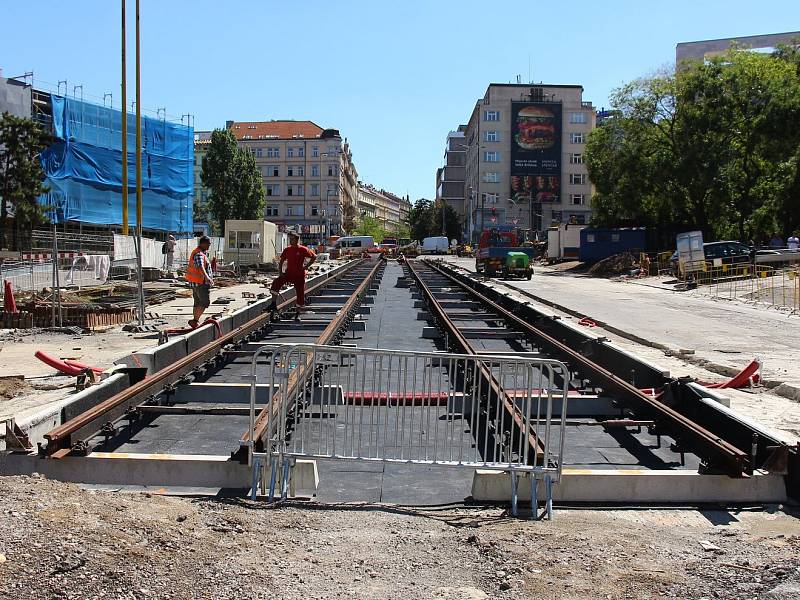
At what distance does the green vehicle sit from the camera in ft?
128

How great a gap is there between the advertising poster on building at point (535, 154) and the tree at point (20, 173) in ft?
263

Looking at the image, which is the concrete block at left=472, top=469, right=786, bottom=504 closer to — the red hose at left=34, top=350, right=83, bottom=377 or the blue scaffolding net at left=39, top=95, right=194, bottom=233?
the red hose at left=34, top=350, right=83, bottom=377

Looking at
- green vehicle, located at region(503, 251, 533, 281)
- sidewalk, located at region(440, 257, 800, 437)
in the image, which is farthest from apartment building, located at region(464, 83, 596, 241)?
sidewalk, located at region(440, 257, 800, 437)

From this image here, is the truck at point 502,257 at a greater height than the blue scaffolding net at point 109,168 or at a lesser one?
lesser

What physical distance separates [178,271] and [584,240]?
29.1 m

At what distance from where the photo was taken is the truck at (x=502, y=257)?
38969 millimetres

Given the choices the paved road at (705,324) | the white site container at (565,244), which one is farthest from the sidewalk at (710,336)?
the white site container at (565,244)

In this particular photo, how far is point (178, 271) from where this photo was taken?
3688 cm

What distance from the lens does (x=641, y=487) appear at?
5.33 m

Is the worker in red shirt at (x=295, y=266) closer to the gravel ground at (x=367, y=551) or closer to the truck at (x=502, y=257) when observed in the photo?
the gravel ground at (x=367, y=551)

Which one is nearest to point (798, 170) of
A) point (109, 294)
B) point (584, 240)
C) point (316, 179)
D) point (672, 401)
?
point (584, 240)

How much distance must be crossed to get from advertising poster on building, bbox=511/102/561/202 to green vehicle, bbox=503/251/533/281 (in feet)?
244

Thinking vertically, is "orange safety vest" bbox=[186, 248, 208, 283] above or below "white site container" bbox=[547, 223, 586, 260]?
below

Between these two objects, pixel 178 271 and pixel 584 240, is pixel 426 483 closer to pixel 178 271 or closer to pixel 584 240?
pixel 178 271
